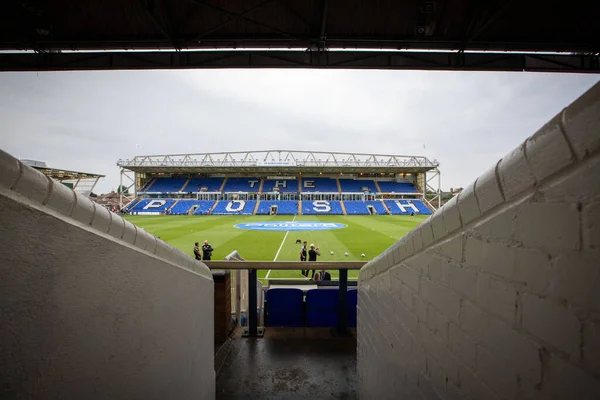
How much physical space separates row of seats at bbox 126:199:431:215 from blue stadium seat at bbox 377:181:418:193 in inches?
128

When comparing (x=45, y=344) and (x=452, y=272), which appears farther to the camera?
(x=452, y=272)

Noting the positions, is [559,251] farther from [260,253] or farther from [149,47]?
[260,253]

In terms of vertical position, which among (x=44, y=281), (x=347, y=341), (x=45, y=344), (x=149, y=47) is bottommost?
(x=347, y=341)

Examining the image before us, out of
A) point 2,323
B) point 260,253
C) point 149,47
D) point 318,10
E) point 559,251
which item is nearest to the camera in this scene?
point 559,251

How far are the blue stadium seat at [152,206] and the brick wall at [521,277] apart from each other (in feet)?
152

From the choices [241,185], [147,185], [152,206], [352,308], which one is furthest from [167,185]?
[352,308]

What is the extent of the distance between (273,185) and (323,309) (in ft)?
149

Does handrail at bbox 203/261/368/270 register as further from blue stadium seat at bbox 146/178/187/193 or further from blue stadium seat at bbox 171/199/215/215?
blue stadium seat at bbox 146/178/187/193

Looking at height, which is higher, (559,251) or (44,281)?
(559,251)

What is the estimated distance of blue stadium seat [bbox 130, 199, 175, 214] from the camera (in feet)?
136

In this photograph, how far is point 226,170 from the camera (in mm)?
49469

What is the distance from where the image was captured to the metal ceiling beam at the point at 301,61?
20.7 feet

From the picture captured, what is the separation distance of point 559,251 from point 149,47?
8.14 m

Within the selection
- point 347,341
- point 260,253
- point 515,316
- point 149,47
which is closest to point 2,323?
point 515,316
